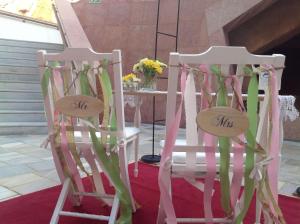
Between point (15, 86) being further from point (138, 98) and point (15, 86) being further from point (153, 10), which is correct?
point (138, 98)

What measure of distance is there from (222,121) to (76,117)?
0.78 m

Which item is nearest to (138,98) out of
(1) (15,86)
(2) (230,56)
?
(2) (230,56)

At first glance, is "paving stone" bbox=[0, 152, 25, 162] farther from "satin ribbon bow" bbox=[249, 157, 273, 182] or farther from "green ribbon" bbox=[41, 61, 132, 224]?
"satin ribbon bow" bbox=[249, 157, 273, 182]

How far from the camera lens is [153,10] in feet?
19.1

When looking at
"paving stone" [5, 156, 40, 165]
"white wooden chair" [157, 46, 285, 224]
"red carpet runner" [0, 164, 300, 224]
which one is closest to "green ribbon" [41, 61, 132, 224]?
"red carpet runner" [0, 164, 300, 224]


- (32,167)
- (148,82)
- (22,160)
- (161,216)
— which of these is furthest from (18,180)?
(161,216)

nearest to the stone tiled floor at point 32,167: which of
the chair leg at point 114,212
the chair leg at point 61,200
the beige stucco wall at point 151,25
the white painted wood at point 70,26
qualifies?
the chair leg at point 61,200

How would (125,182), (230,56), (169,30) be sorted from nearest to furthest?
1. (230,56)
2. (125,182)
3. (169,30)

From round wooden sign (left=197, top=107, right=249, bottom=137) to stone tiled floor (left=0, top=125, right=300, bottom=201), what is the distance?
4.46 ft

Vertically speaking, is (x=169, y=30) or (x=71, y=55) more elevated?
(x=169, y=30)

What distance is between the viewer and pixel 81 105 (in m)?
1.69

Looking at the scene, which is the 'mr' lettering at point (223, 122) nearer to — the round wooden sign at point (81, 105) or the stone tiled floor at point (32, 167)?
the round wooden sign at point (81, 105)

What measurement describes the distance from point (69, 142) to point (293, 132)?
12.1 feet

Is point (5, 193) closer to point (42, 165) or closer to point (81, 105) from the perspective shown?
point (42, 165)
